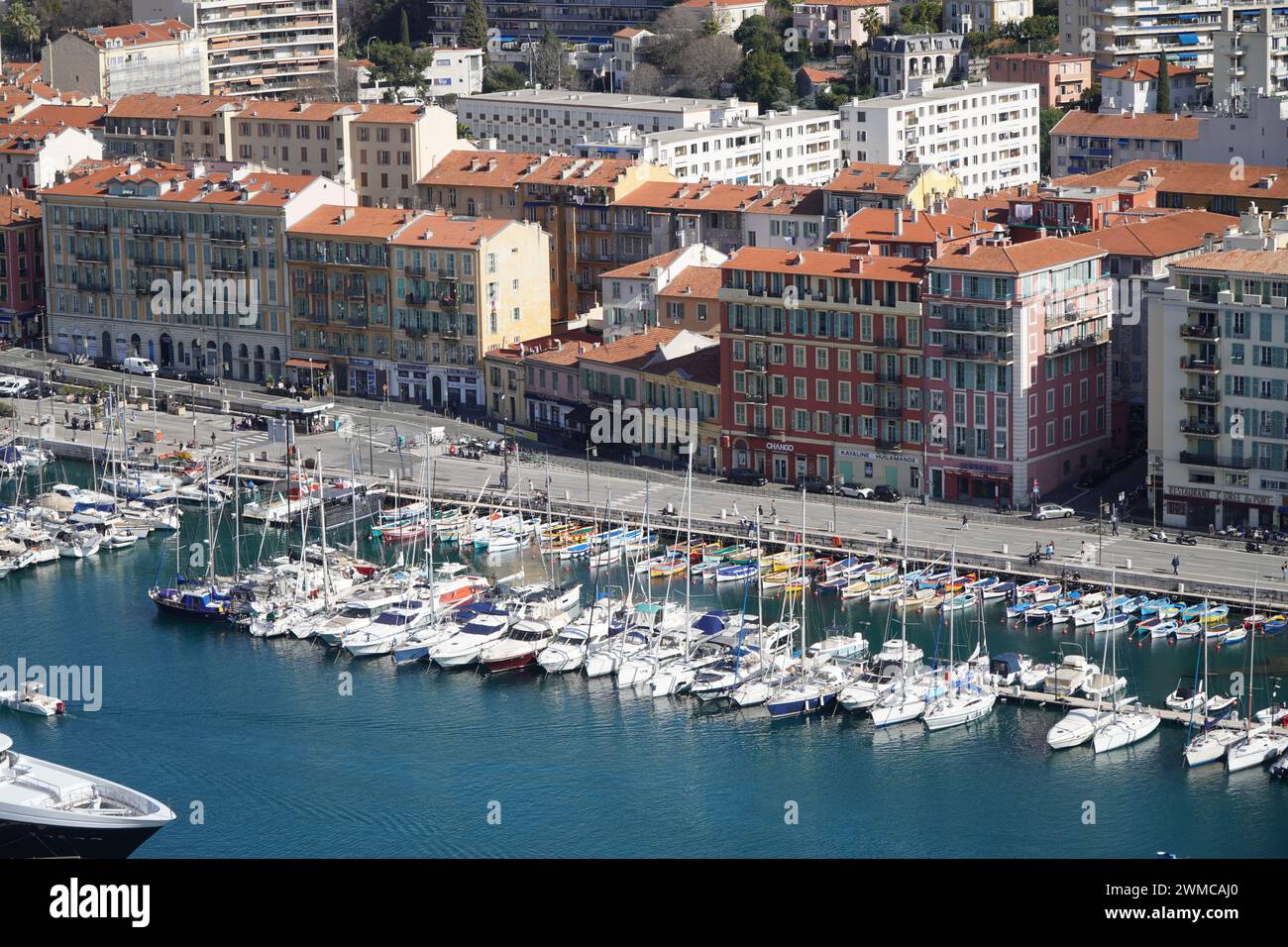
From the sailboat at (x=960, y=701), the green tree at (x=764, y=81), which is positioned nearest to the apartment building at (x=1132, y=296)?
the sailboat at (x=960, y=701)

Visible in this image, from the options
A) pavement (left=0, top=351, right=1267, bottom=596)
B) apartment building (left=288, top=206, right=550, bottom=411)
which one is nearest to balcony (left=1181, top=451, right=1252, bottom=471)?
pavement (left=0, top=351, right=1267, bottom=596)

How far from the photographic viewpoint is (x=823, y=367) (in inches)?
2682

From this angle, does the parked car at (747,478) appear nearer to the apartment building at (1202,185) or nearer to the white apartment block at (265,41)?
the apartment building at (1202,185)

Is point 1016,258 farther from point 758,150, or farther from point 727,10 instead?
point 727,10

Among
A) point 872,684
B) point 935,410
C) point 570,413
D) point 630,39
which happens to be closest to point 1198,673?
point 872,684

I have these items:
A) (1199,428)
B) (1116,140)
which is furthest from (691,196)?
(1199,428)

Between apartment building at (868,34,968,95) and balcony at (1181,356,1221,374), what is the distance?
208ft

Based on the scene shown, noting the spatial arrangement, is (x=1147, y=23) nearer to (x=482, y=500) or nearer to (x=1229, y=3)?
(x=1229, y=3)

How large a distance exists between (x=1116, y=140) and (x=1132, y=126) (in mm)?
943

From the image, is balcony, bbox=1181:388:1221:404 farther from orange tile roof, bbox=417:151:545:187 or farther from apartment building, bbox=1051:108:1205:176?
apartment building, bbox=1051:108:1205:176

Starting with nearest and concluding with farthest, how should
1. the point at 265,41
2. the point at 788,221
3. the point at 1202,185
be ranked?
the point at 1202,185, the point at 788,221, the point at 265,41

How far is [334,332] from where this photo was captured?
83.8 metres

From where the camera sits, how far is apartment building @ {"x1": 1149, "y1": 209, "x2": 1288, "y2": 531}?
59938 millimetres

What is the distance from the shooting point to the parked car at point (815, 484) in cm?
6856
